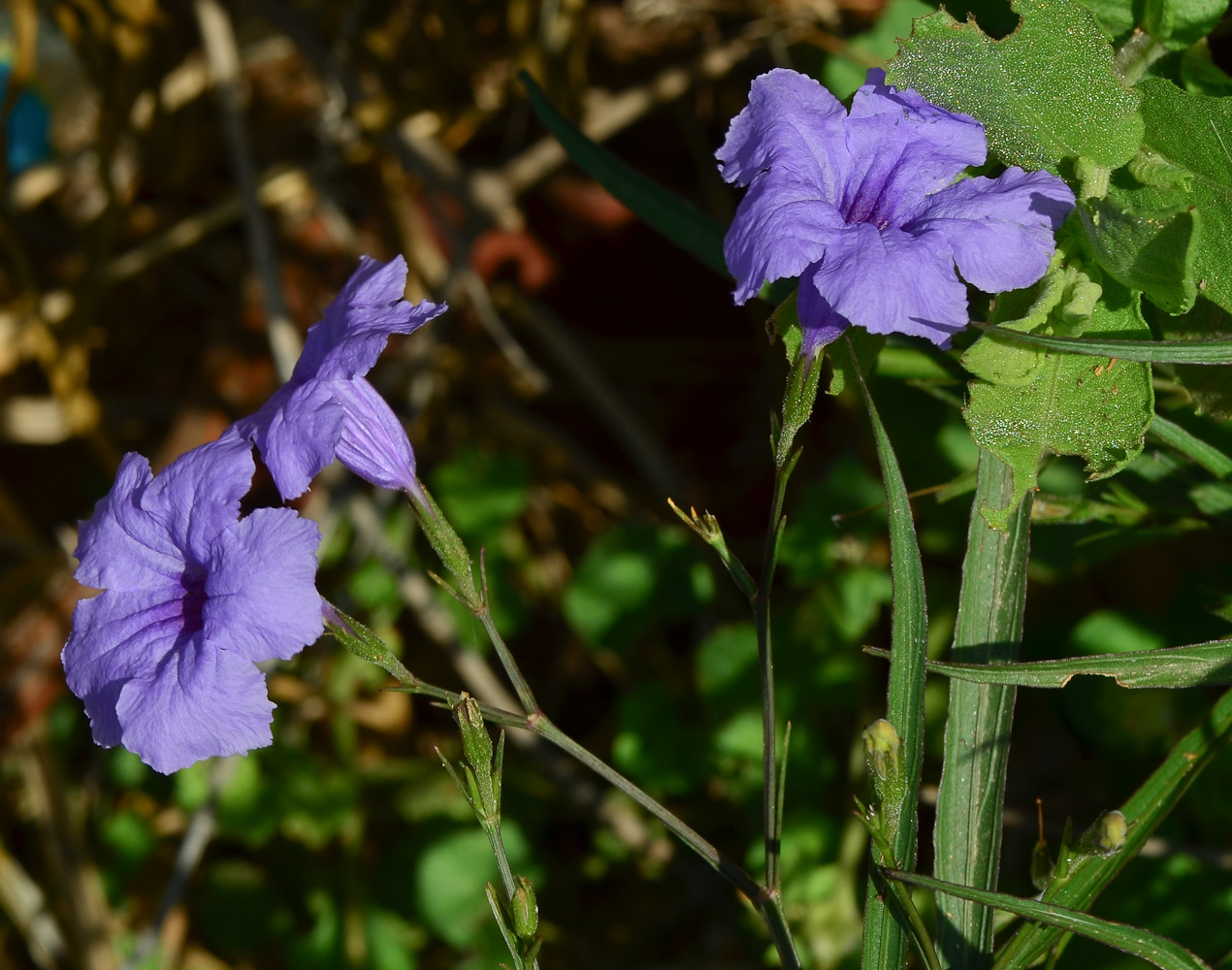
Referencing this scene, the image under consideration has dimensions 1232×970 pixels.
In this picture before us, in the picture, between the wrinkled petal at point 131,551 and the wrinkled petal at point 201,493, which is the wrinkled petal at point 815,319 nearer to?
the wrinkled petal at point 201,493

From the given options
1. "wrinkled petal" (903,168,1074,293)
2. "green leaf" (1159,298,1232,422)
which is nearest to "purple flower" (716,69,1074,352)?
"wrinkled petal" (903,168,1074,293)

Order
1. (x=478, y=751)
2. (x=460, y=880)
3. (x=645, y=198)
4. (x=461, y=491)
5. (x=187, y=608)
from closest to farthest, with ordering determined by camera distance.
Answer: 1. (x=478, y=751)
2. (x=187, y=608)
3. (x=645, y=198)
4. (x=460, y=880)
5. (x=461, y=491)

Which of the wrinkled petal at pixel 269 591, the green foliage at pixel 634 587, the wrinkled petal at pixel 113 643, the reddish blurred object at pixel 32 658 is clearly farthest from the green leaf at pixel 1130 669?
the reddish blurred object at pixel 32 658

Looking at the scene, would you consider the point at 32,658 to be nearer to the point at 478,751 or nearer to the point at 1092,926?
the point at 478,751

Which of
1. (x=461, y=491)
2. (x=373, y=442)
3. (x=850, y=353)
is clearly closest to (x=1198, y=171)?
(x=850, y=353)

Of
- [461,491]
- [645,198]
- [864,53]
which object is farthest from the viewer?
[461,491]

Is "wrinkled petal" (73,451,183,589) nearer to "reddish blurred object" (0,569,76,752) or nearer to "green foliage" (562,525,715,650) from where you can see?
"green foliage" (562,525,715,650)

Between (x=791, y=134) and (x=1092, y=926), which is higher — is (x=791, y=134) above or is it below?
above

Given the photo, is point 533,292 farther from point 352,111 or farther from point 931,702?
point 931,702
